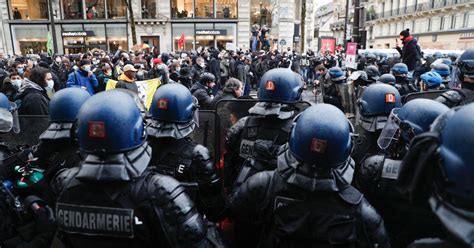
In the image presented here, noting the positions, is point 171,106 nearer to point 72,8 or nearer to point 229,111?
point 229,111

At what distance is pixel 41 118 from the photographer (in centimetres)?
483

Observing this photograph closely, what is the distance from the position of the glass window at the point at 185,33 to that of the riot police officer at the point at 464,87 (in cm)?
2623

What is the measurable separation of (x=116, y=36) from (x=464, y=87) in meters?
28.8

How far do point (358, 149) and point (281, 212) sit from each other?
1.58 m

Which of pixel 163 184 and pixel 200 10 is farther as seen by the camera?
pixel 200 10

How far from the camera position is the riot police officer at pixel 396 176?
2.50m

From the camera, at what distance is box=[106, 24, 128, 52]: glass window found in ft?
95.9

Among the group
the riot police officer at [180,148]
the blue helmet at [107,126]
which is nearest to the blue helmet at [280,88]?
the riot police officer at [180,148]

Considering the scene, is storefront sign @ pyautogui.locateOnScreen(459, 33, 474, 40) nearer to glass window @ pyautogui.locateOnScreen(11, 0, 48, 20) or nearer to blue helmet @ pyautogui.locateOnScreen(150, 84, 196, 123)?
glass window @ pyautogui.locateOnScreen(11, 0, 48, 20)

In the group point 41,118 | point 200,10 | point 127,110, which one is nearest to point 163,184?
point 127,110

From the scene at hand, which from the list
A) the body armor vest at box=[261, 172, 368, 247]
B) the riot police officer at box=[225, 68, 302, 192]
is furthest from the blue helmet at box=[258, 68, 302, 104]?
the body armor vest at box=[261, 172, 368, 247]

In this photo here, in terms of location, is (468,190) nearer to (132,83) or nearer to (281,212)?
(281,212)

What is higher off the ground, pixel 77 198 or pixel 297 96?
pixel 297 96

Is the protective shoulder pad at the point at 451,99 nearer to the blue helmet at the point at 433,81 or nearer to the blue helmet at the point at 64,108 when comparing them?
the blue helmet at the point at 433,81
